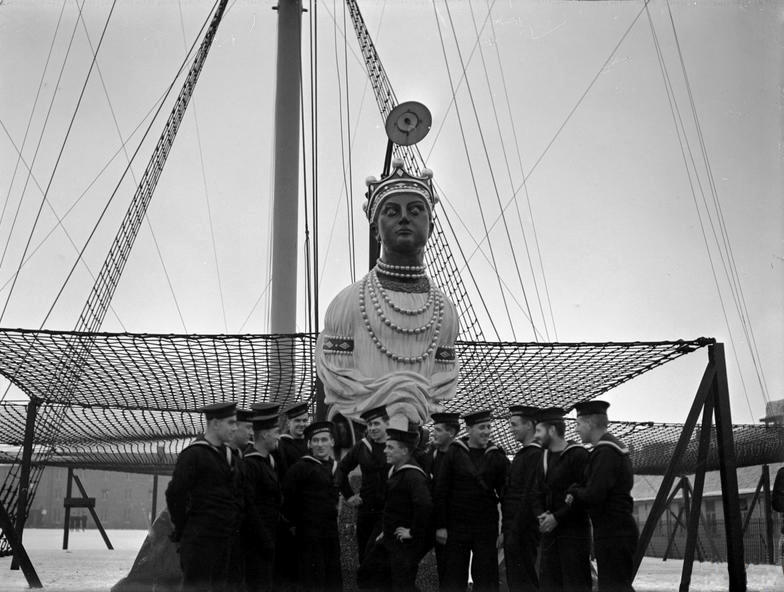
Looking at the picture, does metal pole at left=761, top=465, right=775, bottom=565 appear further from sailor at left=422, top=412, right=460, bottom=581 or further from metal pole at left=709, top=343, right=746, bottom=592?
sailor at left=422, top=412, right=460, bottom=581

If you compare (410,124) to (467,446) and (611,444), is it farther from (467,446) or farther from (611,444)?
(611,444)

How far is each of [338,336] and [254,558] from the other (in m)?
1.87

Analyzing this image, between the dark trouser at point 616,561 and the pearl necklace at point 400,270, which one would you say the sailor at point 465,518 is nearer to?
the dark trouser at point 616,561


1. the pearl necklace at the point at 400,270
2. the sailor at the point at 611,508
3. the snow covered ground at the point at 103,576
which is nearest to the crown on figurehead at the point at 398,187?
the pearl necklace at the point at 400,270

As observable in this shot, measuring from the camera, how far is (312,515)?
6.13m

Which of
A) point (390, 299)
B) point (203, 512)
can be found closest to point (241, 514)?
point (203, 512)

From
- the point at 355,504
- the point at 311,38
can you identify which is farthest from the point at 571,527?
the point at 311,38

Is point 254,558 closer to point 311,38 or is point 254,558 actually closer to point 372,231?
point 372,231

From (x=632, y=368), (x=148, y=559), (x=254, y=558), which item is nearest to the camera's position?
(x=254, y=558)

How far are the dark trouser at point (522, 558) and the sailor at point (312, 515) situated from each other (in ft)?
3.82

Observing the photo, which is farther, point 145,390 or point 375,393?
point 145,390

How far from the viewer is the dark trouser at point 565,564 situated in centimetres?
595

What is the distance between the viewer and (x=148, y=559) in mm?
7785

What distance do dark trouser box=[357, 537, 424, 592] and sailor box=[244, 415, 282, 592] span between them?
2.04 feet
